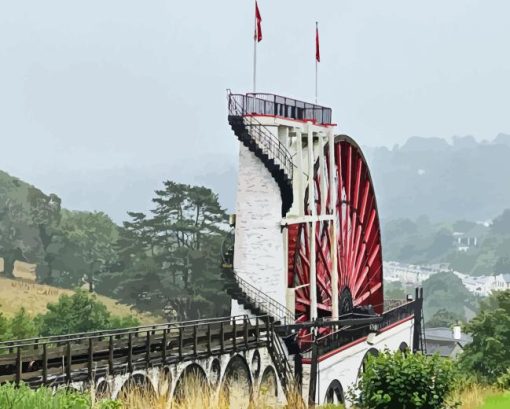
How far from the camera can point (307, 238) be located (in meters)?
33.5

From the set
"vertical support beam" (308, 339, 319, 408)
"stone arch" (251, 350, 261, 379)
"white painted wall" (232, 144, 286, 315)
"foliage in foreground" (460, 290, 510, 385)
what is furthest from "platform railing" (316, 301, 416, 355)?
"foliage in foreground" (460, 290, 510, 385)

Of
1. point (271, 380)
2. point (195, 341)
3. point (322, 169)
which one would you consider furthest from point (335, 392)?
point (195, 341)

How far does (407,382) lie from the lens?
14.9m

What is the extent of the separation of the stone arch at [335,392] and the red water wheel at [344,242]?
8.82ft

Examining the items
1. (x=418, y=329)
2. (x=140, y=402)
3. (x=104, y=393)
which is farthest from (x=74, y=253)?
(x=140, y=402)

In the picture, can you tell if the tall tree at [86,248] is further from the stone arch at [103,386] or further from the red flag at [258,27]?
the stone arch at [103,386]

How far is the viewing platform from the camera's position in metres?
30.2

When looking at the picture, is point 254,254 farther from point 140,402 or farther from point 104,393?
point 140,402

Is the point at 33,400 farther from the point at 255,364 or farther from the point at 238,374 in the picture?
the point at 255,364

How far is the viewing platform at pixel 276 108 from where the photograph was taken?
99.1ft

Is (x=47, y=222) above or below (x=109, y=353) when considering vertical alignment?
above

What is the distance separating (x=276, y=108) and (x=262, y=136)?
145 centimetres

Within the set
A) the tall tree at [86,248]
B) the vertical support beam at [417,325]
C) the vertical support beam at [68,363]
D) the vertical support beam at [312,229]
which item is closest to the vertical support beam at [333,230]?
the vertical support beam at [312,229]

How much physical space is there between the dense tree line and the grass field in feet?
4.71
